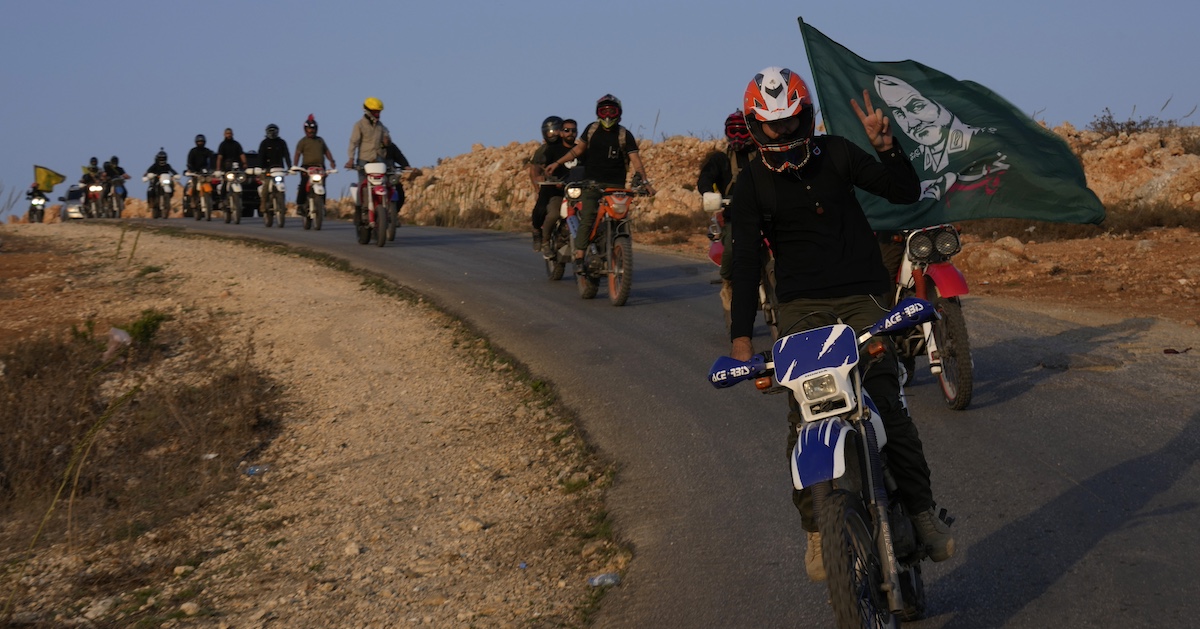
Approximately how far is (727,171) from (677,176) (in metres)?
25.4

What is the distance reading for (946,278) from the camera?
330 inches

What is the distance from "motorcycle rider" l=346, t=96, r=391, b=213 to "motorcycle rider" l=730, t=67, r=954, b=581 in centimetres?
1580

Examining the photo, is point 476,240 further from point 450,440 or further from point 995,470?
point 995,470

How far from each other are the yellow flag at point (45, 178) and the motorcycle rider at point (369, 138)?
24184mm

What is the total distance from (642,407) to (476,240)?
48.4 feet

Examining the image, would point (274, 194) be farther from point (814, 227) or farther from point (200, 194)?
point (814, 227)

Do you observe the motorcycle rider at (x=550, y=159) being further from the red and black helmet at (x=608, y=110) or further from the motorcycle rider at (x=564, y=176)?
the red and black helmet at (x=608, y=110)

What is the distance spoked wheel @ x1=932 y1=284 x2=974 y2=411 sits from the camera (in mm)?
8242

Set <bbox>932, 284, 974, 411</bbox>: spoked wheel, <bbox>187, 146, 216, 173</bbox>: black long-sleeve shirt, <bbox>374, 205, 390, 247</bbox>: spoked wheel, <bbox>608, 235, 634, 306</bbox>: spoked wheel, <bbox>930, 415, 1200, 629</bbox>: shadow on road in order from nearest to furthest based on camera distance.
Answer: <bbox>930, 415, 1200, 629</bbox>: shadow on road, <bbox>932, 284, 974, 411</bbox>: spoked wheel, <bbox>608, 235, 634, 306</bbox>: spoked wheel, <bbox>374, 205, 390, 247</bbox>: spoked wheel, <bbox>187, 146, 216, 173</bbox>: black long-sleeve shirt

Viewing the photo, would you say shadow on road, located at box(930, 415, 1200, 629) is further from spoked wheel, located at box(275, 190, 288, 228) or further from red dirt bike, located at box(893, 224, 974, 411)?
spoked wheel, located at box(275, 190, 288, 228)

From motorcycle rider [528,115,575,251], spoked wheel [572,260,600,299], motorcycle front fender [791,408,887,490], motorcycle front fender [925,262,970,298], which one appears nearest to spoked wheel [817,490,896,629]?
motorcycle front fender [791,408,887,490]

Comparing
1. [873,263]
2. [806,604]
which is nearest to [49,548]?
[806,604]

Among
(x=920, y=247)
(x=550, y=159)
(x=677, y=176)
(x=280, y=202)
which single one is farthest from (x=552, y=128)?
(x=677, y=176)

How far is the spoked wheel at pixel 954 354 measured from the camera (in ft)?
27.0
